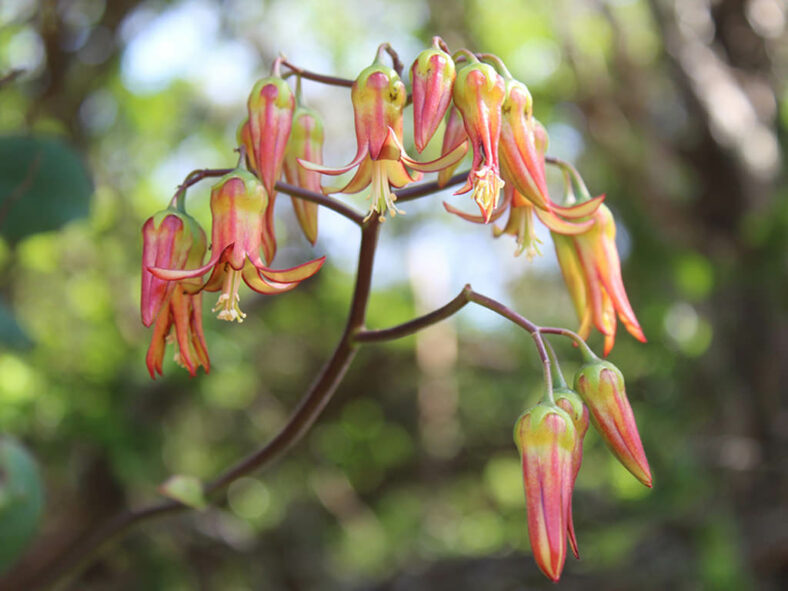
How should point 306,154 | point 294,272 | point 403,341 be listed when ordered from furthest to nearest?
point 403,341
point 306,154
point 294,272

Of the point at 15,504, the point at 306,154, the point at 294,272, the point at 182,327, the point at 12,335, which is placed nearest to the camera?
the point at 294,272

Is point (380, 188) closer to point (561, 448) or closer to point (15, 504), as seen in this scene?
point (561, 448)

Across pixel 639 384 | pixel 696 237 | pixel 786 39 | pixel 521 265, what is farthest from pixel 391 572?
pixel 521 265

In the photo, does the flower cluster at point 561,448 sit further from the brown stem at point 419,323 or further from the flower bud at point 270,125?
the flower bud at point 270,125

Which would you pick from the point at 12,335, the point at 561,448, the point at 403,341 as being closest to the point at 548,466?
Result: the point at 561,448

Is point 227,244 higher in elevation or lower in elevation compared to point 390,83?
lower


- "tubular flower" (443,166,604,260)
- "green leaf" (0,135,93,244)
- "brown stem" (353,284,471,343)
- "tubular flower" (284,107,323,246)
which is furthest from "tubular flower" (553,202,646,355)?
"green leaf" (0,135,93,244)
